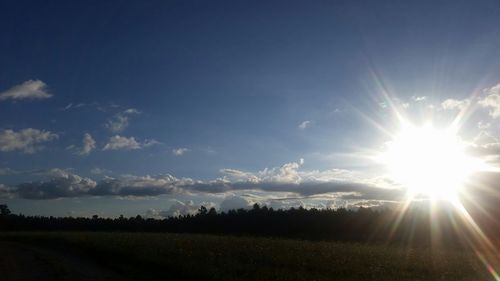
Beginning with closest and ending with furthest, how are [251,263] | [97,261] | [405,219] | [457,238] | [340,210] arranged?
[251,263] < [97,261] < [457,238] < [405,219] < [340,210]

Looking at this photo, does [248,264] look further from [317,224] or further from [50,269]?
[317,224]

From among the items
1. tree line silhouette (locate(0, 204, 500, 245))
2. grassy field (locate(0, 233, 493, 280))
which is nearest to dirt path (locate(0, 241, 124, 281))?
grassy field (locate(0, 233, 493, 280))

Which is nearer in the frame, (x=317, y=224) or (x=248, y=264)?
(x=248, y=264)

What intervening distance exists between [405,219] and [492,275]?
258ft

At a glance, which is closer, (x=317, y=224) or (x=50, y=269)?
(x=50, y=269)

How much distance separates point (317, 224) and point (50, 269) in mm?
92994

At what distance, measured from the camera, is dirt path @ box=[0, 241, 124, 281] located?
22875mm

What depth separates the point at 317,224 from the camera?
115500 mm

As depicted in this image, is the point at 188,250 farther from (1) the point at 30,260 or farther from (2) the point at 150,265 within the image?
(1) the point at 30,260

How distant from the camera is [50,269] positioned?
26.1 meters

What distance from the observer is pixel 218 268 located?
2370 centimetres

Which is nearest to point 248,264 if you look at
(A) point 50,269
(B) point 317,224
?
(A) point 50,269

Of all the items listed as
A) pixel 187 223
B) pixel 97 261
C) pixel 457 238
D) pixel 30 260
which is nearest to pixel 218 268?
pixel 97 261

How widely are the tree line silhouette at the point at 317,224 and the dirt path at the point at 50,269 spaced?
48.7 meters
